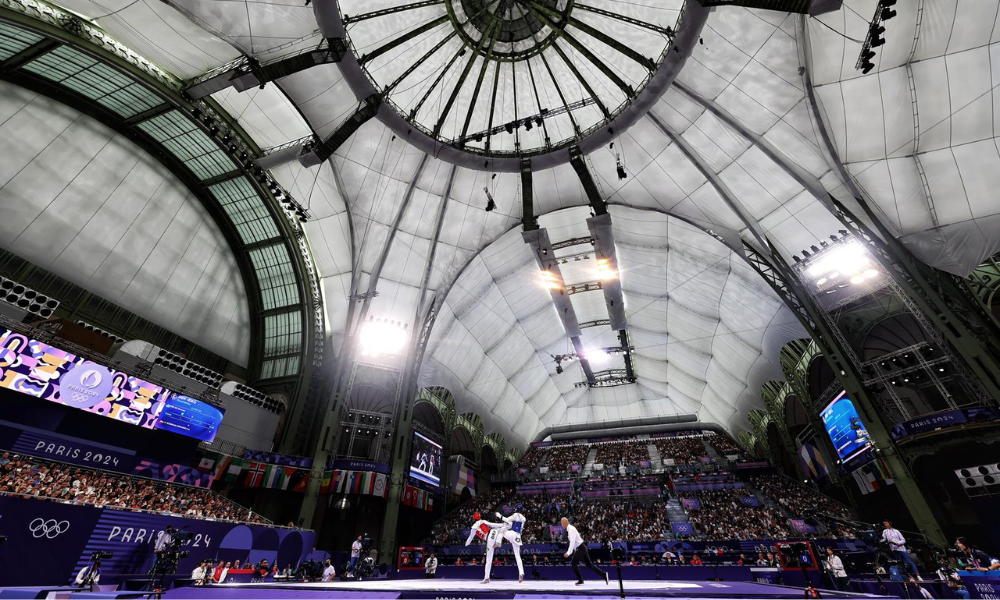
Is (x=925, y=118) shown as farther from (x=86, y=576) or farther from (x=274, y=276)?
(x=274, y=276)

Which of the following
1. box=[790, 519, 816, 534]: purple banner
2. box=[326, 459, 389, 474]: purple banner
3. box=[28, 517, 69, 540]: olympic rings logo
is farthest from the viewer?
box=[790, 519, 816, 534]: purple banner

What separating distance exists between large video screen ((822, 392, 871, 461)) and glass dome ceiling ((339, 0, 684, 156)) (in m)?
22.9

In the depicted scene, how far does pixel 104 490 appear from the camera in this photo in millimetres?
18047

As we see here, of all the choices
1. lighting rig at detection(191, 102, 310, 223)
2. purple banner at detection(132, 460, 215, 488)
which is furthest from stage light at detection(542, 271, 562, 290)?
purple banner at detection(132, 460, 215, 488)

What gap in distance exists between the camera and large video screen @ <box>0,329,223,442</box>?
→ 18359 millimetres

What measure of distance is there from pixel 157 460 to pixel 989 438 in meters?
42.4

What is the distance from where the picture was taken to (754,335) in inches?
1348

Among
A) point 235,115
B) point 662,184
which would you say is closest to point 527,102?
point 662,184

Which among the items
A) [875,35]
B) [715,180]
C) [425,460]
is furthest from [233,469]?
[875,35]

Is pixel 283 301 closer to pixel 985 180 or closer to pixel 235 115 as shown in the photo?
pixel 235 115

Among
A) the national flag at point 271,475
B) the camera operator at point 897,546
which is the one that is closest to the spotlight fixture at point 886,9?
the camera operator at point 897,546

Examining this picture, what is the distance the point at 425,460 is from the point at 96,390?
21552mm

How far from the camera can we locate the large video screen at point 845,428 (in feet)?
80.6

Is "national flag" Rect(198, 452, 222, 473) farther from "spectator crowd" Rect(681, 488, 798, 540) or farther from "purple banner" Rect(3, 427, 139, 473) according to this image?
"spectator crowd" Rect(681, 488, 798, 540)
